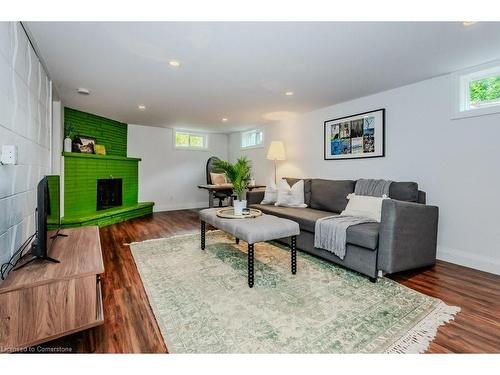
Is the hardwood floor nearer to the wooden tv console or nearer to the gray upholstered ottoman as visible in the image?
the wooden tv console

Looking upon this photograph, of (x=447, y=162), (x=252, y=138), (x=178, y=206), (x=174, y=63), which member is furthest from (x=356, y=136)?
(x=178, y=206)

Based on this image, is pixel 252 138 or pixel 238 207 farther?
pixel 252 138

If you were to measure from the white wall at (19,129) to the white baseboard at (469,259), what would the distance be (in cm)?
410

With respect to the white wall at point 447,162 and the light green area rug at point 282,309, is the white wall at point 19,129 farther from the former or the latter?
the white wall at point 447,162

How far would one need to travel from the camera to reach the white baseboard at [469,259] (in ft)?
8.31

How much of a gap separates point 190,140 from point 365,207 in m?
5.22

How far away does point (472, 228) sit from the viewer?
8.82 ft

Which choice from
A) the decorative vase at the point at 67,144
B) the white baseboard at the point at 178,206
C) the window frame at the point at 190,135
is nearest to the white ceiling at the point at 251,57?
the decorative vase at the point at 67,144

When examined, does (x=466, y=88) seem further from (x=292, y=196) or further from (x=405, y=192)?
(x=292, y=196)

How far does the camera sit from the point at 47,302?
1381 millimetres

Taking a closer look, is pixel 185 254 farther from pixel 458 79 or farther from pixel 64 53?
pixel 458 79

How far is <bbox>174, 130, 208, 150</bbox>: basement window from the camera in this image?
6.64 meters
